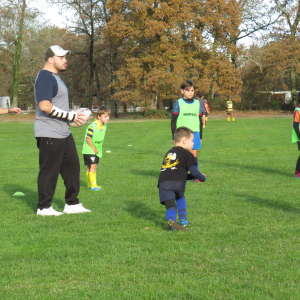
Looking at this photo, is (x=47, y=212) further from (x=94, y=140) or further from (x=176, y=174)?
(x=94, y=140)

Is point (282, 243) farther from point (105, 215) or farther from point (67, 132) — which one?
point (67, 132)

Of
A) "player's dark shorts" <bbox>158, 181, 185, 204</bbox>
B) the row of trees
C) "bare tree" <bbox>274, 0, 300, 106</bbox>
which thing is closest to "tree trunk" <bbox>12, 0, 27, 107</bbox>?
the row of trees

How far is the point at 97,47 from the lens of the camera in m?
54.2

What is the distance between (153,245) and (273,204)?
2885 mm

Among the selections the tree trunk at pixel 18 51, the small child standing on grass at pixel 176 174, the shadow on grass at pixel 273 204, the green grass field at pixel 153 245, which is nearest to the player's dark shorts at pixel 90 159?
the green grass field at pixel 153 245

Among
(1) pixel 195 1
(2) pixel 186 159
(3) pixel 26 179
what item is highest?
(1) pixel 195 1

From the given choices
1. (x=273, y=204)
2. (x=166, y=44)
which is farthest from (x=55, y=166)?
(x=166, y=44)

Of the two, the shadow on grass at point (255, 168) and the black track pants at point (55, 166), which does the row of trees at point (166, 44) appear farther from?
the black track pants at point (55, 166)

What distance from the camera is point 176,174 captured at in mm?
5465

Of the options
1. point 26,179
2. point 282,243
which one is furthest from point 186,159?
point 26,179

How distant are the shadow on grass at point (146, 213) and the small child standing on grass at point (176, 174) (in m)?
0.36

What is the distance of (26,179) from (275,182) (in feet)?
17.5

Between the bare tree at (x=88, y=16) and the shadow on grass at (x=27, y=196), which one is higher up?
the bare tree at (x=88, y=16)

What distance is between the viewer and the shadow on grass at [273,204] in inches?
263
